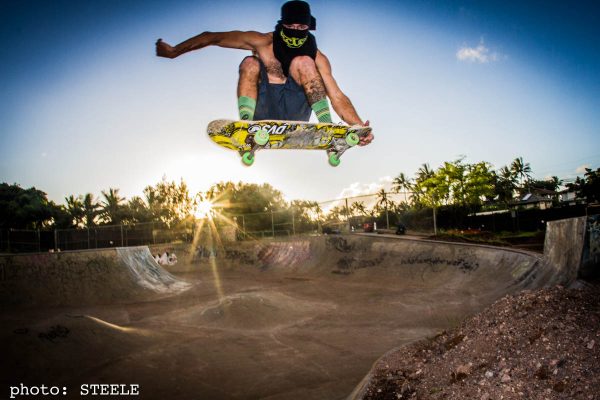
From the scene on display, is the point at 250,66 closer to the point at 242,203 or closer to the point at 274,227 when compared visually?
the point at 274,227

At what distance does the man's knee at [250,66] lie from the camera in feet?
15.2

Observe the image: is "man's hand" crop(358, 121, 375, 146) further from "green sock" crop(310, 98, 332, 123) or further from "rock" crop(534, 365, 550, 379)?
"rock" crop(534, 365, 550, 379)

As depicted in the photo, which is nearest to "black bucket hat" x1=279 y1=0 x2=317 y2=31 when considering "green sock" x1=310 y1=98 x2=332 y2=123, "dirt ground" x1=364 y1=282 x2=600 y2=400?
"green sock" x1=310 y1=98 x2=332 y2=123

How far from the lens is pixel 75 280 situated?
1248 cm

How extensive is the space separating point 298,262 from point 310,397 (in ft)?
45.7

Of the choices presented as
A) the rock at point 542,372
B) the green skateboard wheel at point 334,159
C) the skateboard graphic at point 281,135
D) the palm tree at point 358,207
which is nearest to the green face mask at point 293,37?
the skateboard graphic at point 281,135

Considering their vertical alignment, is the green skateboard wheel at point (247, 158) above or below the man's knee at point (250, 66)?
below

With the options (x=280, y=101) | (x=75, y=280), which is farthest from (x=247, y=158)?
(x=75, y=280)

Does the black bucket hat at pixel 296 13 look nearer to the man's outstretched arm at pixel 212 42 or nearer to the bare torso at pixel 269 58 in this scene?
the bare torso at pixel 269 58

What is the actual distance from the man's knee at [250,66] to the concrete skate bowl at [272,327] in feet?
15.4

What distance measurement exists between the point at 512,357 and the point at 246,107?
158 inches

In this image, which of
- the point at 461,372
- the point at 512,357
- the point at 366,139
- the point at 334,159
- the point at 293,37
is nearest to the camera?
the point at 512,357

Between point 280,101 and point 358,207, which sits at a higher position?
point 280,101

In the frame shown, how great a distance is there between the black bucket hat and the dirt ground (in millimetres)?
4120
